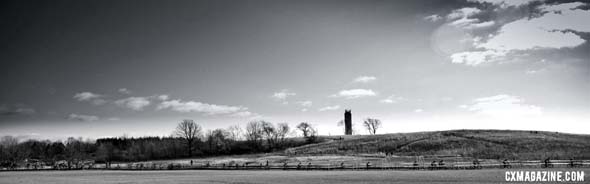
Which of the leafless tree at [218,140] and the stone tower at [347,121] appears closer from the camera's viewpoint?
the leafless tree at [218,140]

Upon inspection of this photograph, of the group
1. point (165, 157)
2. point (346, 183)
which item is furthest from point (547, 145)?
point (165, 157)

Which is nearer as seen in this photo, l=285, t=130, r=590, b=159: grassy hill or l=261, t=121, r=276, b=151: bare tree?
l=285, t=130, r=590, b=159: grassy hill

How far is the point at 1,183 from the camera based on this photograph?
132 ft

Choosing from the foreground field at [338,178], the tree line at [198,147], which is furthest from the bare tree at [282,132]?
the foreground field at [338,178]

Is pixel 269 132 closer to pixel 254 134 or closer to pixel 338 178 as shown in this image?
pixel 254 134

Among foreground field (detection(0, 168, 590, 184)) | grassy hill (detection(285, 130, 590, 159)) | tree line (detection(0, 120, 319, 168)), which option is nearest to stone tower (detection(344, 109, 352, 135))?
tree line (detection(0, 120, 319, 168))

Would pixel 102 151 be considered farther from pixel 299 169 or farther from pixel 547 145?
pixel 547 145

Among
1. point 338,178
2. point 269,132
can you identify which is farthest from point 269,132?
point 338,178

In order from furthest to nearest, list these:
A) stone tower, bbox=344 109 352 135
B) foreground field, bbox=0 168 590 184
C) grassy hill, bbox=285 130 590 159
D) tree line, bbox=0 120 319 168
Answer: stone tower, bbox=344 109 352 135
tree line, bbox=0 120 319 168
grassy hill, bbox=285 130 590 159
foreground field, bbox=0 168 590 184

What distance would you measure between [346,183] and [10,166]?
3214 inches

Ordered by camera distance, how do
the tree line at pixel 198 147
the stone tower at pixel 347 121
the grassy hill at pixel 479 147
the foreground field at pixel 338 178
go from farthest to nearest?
the stone tower at pixel 347 121 < the tree line at pixel 198 147 < the grassy hill at pixel 479 147 < the foreground field at pixel 338 178

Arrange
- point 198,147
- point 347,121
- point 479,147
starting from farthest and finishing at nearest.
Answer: point 347,121, point 198,147, point 479,147

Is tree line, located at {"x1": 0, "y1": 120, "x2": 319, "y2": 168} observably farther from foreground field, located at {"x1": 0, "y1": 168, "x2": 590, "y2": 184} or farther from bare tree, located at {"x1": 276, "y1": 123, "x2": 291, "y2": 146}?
foreground field, located at {"x1": 0, "y1": 168, "x2": 590, "y2": 184}

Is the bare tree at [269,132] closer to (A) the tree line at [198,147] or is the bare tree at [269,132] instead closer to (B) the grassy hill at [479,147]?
(A) the tree line at [198,147]
